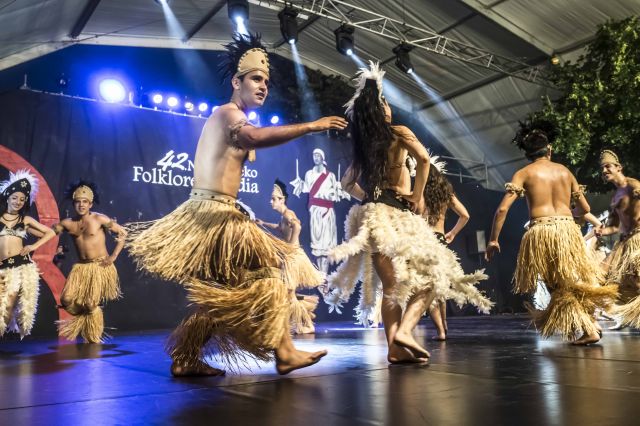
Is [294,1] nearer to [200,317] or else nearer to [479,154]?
[479,154]

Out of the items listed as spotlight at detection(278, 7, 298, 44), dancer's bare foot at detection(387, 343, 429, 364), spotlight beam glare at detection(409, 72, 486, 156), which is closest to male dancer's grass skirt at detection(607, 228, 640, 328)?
dancer's bare foot at detection(387, 343, 429, 364)

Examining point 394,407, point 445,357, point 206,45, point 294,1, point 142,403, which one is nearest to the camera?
point 394,407

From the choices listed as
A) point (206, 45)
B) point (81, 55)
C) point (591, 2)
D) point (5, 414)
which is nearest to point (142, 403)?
point (5, 414)

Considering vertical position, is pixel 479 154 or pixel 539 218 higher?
pixel 479 154

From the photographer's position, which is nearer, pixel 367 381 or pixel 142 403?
pixel 142 403

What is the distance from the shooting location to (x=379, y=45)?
9555 millimetres

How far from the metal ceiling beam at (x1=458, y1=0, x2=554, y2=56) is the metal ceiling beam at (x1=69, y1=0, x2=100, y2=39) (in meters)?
5.00

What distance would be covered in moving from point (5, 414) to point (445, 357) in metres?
1.87

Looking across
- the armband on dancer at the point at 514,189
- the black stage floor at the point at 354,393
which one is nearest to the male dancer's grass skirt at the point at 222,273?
the black stage floor at the point at 354,393

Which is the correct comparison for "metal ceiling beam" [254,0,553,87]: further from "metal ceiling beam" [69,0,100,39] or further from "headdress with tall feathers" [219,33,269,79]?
"headdress with tall feathers" [219,33,269,79]

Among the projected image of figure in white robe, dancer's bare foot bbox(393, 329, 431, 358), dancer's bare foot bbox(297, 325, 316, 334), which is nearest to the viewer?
dancer's bare foot bbox(393, 329, 431, 358)

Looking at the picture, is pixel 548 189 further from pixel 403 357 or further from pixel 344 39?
pixel 344 39

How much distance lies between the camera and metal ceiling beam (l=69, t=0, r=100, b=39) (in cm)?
711

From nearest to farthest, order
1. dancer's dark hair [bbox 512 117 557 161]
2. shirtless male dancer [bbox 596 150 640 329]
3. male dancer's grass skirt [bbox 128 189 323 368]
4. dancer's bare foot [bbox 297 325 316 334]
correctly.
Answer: male dancer's grass skirt [bbox 128 189 323 368], dancer's dark hair [bbox 512 117 557 161], shirtless male dancer [bbox 596 150 640 329], dancer's bare foot [bbox 297 325 316 334]
